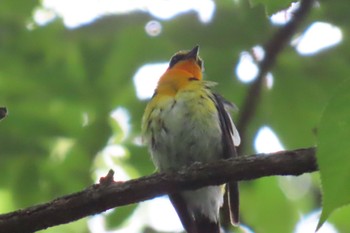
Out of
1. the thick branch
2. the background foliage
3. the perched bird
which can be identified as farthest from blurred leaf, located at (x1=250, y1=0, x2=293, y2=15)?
the perched bird

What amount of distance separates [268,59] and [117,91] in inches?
42.2

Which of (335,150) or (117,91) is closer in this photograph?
(335,150)

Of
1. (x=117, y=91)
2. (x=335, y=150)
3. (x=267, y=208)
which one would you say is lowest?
(x=335, y=150)

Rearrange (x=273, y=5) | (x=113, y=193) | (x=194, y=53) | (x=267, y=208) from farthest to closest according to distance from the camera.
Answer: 1. (x=194, y=53)
2. (x=267, y=208)
3. (x=113, y=193)
4. (x=273, y=5)

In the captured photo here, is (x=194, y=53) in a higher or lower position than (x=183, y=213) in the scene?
higher

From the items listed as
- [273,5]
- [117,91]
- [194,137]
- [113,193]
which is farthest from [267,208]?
[273,5]

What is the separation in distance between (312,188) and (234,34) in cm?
214

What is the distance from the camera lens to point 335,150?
1.17 meters

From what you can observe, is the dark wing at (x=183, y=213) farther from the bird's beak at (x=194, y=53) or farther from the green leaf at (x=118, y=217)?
the bird's beak at (x=194, y=53)

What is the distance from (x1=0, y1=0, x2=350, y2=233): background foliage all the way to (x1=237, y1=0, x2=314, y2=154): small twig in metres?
0.09

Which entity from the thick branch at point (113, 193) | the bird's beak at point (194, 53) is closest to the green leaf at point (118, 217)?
the bird's beak at point (194, 53)

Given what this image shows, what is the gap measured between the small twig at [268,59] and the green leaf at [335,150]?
245 centimetres

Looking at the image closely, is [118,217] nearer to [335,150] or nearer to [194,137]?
[194,137]

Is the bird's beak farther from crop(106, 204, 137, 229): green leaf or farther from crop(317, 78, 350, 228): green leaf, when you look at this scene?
crop(317, 78, 350, 228): green leaf
